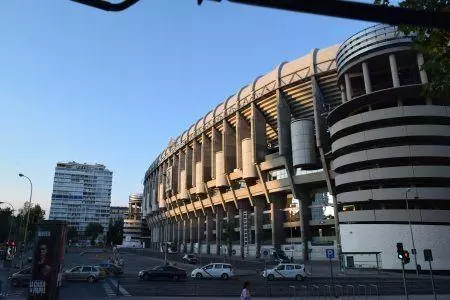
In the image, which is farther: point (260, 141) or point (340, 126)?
point (260, 141)

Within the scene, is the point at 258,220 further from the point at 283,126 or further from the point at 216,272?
the point at 216,272

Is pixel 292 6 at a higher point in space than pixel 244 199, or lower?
lower

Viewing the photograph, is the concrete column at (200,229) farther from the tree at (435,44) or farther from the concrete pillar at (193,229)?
the tree at (435,44)

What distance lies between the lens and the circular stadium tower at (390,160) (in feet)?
171

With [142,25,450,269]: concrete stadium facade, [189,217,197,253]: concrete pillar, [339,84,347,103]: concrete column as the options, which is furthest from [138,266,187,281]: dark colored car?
[189,217,197,253]: concrete pillar

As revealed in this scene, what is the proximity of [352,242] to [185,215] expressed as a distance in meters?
70.1

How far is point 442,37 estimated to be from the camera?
10297 millimetres

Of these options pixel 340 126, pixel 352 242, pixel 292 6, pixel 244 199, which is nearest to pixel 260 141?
pixel 244 199

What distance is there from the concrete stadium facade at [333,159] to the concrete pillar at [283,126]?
0.77 ft

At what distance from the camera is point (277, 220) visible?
3009 inches

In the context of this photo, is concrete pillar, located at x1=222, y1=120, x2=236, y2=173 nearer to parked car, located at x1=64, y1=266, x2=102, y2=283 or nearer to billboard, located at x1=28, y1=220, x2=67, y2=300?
parked car, located at x1=64, y1=266, x2=102, y2=283

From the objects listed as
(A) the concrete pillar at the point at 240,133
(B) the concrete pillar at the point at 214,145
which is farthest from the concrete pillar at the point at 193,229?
(A) the concrete pillar at the point at 240,133

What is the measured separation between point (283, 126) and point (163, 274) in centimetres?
4242

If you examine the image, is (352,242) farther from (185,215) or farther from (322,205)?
(185,215)
